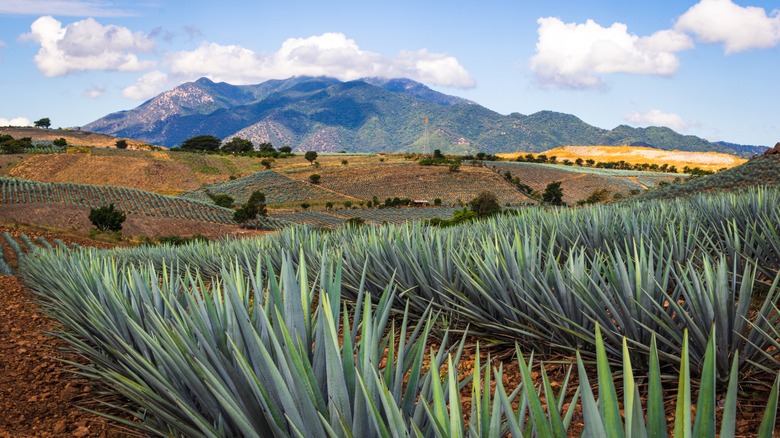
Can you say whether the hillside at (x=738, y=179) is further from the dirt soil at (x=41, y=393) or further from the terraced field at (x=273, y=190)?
the terraced field at (x=273, y=190)

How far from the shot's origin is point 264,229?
4119 centimetres

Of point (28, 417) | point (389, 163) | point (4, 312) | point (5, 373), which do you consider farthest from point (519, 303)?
point (389, 163)

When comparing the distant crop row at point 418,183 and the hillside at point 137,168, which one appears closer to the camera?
the hillside at point 137,168

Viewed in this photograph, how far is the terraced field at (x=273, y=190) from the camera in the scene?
216 feet

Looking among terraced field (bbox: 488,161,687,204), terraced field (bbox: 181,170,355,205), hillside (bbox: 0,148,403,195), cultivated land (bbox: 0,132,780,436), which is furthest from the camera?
terraced field (bbox: 488,161,687,204)

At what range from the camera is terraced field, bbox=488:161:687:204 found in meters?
67.0

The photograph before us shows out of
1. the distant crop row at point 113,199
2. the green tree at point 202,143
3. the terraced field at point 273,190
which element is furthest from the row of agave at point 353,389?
the green tree at point 202,143

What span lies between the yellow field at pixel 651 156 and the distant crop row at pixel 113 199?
213 feet

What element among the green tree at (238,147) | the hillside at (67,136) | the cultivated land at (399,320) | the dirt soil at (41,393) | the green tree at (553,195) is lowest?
the green tree at (553,195)

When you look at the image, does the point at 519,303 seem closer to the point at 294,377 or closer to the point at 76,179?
the point at 294,377

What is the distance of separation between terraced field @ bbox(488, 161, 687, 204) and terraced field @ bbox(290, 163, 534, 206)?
5348 mm

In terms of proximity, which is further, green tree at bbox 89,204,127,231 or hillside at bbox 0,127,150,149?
hillside at bbox 0,127,150,149

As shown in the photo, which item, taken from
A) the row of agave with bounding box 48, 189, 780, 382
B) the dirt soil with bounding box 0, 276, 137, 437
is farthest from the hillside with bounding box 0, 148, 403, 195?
the row of agave with bounding box 48, 189, 780, 382

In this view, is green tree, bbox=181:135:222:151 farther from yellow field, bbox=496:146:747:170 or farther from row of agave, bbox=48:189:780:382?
row of agave, bbox=48:189:780:382
